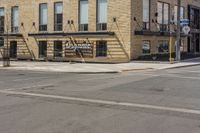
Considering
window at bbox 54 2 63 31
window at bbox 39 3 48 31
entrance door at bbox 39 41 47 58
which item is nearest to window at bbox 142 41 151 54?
window at bbox 54 2 63 31

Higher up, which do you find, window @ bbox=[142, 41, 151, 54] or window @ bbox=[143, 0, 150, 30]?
window @ bbox=[143, 0, 150, 30]

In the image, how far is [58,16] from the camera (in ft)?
137

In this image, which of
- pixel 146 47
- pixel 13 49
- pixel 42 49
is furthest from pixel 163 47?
pixel 13 49

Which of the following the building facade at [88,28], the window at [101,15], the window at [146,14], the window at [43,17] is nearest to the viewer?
the building facade at [88,28]

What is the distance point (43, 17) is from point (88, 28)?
6.34m

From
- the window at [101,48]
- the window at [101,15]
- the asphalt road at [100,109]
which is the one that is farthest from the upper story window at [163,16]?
the asphalt road at [100,109]

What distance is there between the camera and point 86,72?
26.5m

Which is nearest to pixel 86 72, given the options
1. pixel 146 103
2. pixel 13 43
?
pixel 146 103

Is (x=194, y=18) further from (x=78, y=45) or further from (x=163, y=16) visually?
(x=78, y=45)

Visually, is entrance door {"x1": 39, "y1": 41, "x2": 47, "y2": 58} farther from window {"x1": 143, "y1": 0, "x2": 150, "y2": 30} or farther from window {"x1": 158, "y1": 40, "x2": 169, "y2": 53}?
window {"x1": 158, "y1": 40, "x2": 169, "y2": 53}

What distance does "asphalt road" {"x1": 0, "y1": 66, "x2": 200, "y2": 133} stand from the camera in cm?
895

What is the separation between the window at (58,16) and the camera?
41500 millimetres

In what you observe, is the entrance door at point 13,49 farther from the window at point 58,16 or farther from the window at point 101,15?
the window at point 101,15

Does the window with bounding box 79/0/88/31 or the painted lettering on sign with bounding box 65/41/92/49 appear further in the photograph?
the window with bounding box 79/0/88/31
